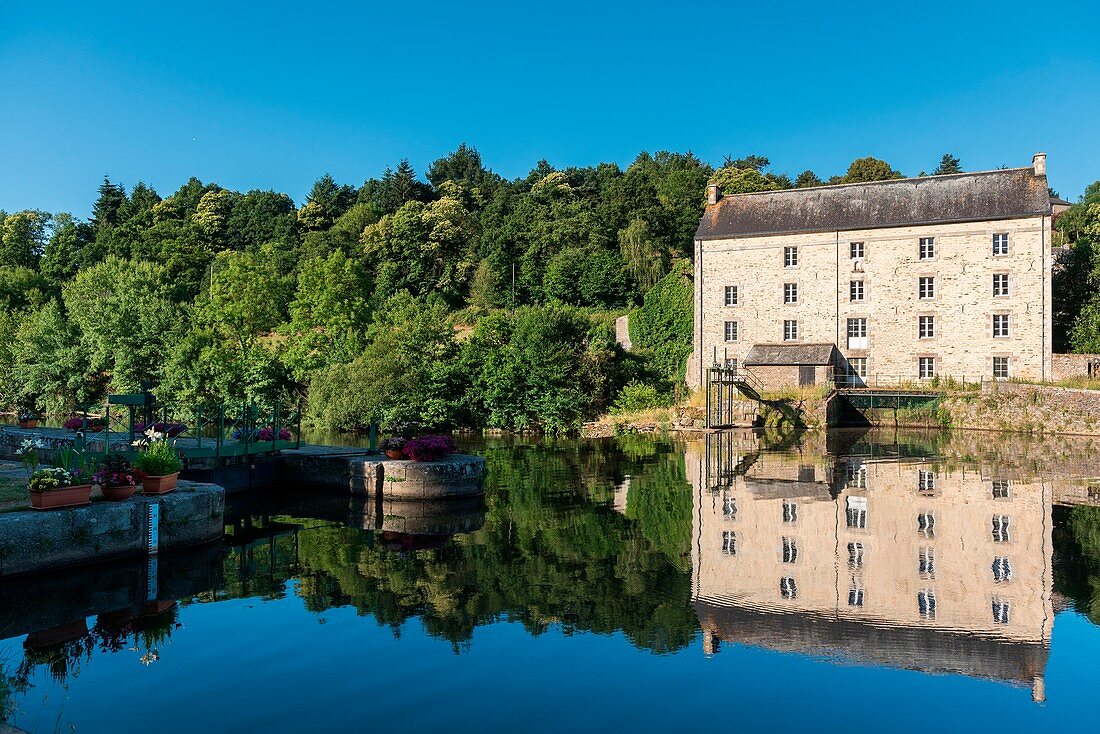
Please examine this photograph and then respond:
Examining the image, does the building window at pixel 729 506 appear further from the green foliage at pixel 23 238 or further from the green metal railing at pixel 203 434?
the green foliage at pixel 23 238

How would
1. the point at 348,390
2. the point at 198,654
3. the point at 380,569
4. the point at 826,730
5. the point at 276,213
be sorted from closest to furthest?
the point at 826,730, the point at 198,654, the point at 380,569, the point at 348,390, the point at 276,213

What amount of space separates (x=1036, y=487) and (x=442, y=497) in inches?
539

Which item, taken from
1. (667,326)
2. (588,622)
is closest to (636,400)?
(667,326)

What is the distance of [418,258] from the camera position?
6162cm

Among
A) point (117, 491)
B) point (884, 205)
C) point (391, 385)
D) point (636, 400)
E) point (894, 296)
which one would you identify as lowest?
point (117, 491)

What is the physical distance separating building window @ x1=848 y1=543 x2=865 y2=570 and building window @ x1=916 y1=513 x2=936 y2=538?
141cm

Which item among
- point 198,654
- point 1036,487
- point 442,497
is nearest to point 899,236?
point 1036,487

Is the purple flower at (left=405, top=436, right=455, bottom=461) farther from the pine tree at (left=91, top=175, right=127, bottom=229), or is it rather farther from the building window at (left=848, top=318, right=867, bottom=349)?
the pine tree at (left=91, top=175, right=127, bottom=229)

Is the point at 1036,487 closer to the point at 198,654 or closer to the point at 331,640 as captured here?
the point at 331,640

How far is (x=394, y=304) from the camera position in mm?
48250

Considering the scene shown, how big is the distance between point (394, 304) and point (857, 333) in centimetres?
2651

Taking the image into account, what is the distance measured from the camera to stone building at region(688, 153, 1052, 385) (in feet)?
119

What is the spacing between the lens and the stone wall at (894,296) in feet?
118

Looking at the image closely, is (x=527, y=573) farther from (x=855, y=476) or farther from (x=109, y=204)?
(x=109, y=204)
